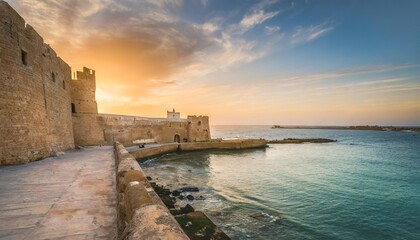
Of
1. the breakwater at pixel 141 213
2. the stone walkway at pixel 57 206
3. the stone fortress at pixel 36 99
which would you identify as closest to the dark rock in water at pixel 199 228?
the stone walkway at pixel 57 206

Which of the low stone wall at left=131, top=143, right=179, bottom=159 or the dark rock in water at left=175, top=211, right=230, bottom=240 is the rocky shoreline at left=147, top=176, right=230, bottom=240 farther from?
the low stone wall at left=131, top=143, right=179, bottom=159

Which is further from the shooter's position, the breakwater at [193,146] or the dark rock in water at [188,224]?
the breakwater at [193,146]

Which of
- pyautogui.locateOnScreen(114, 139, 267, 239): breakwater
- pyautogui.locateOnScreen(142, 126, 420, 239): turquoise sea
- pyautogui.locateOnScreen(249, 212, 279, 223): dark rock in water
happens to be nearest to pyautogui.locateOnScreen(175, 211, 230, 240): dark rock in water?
pyautogui.locateOnScreen(142, 126, 420, 239): turquoise sea

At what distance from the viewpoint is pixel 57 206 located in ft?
12.7

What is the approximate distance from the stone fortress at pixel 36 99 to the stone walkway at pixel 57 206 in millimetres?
2755

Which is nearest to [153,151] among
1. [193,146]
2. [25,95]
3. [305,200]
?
[193,146]

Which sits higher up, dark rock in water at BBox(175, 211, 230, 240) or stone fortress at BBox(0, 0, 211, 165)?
stone fortress at BBox(0, 0, 211, 165)

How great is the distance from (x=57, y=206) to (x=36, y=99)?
8.51 m

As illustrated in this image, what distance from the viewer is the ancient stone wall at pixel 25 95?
7.99m

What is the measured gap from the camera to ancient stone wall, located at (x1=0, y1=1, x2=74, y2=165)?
7992 mm

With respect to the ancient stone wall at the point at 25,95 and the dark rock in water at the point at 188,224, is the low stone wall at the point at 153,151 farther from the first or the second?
the dark rock in water at the point at 188,224

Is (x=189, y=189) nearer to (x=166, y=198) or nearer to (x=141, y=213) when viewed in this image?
(x=166, y=198)

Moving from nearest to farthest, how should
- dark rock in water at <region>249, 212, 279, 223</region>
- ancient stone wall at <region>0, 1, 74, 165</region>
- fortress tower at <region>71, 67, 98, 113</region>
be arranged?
ancient stone wall at <region>0, 1, 74, 165</region>
dark rock in water at <region>249, 212, 279, 223</region>
fortress tower at <region>71, 67, 98, 113</region>

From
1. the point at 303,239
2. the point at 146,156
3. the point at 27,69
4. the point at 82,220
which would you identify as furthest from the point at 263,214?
the point at 146,156
